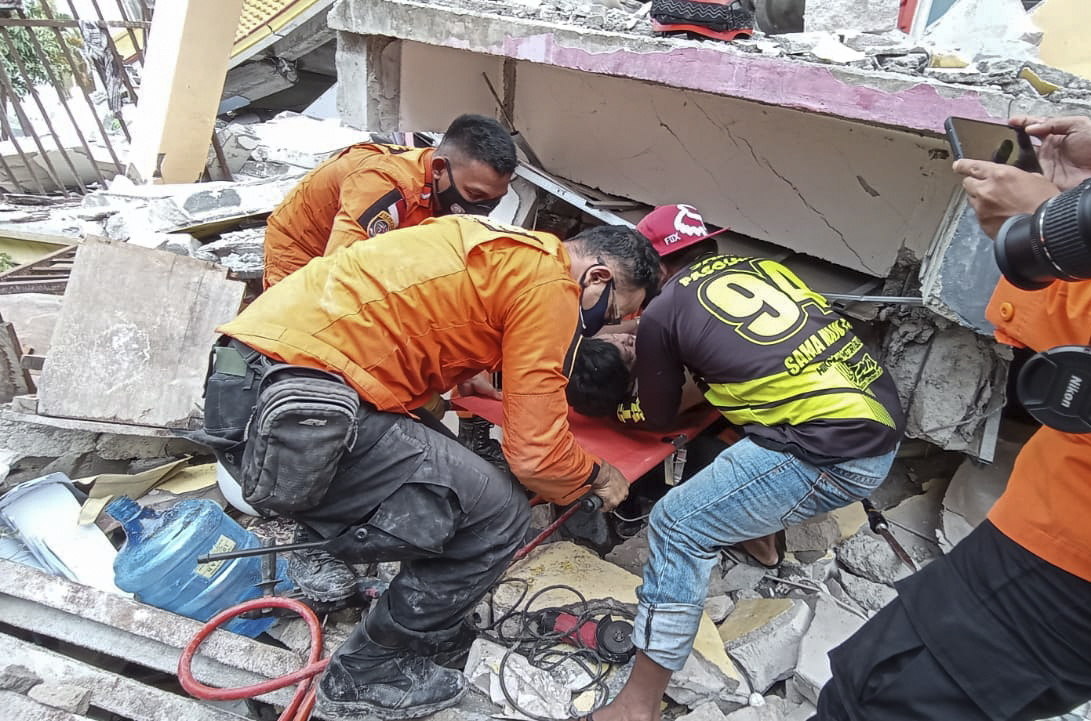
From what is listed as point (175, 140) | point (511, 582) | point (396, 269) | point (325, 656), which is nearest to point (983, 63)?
point (396, 269)

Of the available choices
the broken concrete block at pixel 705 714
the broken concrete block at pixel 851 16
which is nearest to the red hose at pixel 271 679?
the broken concrete block at pixel 705 714

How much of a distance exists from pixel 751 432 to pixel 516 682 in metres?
1.17

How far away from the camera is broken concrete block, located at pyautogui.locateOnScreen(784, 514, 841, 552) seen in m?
3.01

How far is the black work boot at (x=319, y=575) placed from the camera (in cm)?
260

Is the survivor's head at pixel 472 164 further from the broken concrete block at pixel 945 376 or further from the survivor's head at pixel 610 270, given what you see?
the broken concrete block at pixel 945 376

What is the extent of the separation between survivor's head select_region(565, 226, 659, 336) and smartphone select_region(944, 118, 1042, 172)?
918mm

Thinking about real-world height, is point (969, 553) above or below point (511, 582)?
above

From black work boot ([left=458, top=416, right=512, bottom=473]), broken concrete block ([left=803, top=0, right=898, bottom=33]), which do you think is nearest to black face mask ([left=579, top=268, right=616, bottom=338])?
black work boot ([left=458, top=416, right=512, bottom=473])

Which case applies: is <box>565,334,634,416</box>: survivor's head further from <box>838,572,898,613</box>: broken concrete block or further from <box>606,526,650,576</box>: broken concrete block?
<box>838,572,898,613</box>: broken concrete block

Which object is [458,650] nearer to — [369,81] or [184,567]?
[184,567]

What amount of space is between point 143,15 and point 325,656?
29.6ft

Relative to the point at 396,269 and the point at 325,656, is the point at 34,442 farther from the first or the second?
the point at 396,269

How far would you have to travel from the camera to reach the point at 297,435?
1704 millimetres

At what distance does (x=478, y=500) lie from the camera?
78.5 inches
